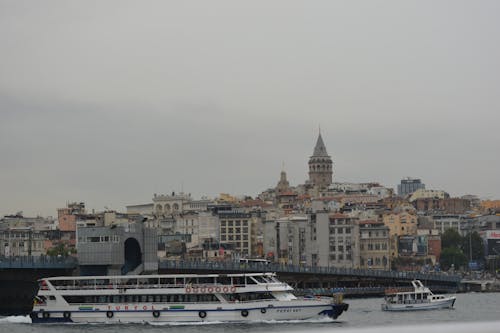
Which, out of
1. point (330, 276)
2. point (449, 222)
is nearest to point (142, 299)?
point (330, 276)

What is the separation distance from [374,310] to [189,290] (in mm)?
20258

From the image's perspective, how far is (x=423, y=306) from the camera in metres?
71.2

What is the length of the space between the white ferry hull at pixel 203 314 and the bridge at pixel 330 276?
23.0 meters

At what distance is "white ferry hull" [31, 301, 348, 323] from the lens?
52625mm

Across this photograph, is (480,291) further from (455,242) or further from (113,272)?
(113,272)

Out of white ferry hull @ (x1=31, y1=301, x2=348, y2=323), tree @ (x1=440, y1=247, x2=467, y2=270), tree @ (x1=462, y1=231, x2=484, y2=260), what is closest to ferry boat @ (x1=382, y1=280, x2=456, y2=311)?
white ferry hull @ (x1=31, y1=301, x2=348, y2=323)

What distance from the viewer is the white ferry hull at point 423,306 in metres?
69.6

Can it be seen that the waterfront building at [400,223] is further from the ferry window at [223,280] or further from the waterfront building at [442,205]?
the ferry window at [223,280]

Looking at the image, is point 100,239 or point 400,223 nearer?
point 100,239

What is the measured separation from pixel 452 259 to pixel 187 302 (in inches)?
3677

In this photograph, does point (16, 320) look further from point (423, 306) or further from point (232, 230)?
point (232, 230)

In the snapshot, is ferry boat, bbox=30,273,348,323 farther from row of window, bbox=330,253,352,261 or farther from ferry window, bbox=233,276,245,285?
row of window, bbox=330,253,352,261

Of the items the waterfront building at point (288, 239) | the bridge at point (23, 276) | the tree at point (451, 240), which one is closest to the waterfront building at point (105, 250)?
the bridge at point (23, 276)

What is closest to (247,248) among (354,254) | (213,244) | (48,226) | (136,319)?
(213,244)
